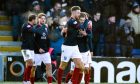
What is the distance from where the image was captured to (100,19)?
20344 millimetres

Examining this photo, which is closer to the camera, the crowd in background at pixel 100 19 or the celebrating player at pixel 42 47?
the celebrating player at pixel 42 47

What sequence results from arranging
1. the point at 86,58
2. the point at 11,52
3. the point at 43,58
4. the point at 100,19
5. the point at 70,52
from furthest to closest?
the point at 11,52, the point at 100,19, the point at 43,58, the point at 86,58, the point at 70,52

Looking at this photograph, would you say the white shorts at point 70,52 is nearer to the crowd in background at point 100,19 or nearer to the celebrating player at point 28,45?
the celebrating player at point 28,45

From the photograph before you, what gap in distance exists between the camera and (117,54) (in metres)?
20.1

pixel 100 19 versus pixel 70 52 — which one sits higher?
pixel 100 19

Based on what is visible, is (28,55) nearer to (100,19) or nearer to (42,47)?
(42,47)

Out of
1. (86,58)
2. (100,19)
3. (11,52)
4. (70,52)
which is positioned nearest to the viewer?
(70,52)

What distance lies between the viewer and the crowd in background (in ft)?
65.6

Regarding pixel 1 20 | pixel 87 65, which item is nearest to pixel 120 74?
pixel 87 65

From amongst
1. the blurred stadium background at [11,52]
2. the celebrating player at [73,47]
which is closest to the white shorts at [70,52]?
the celebrating player at [73,47]

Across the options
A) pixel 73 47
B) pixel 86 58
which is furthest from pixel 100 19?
pixel 73 47

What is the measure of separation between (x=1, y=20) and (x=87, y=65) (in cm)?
758

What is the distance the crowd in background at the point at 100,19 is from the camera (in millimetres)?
19984

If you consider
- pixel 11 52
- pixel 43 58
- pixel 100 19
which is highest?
pixel 100 19
